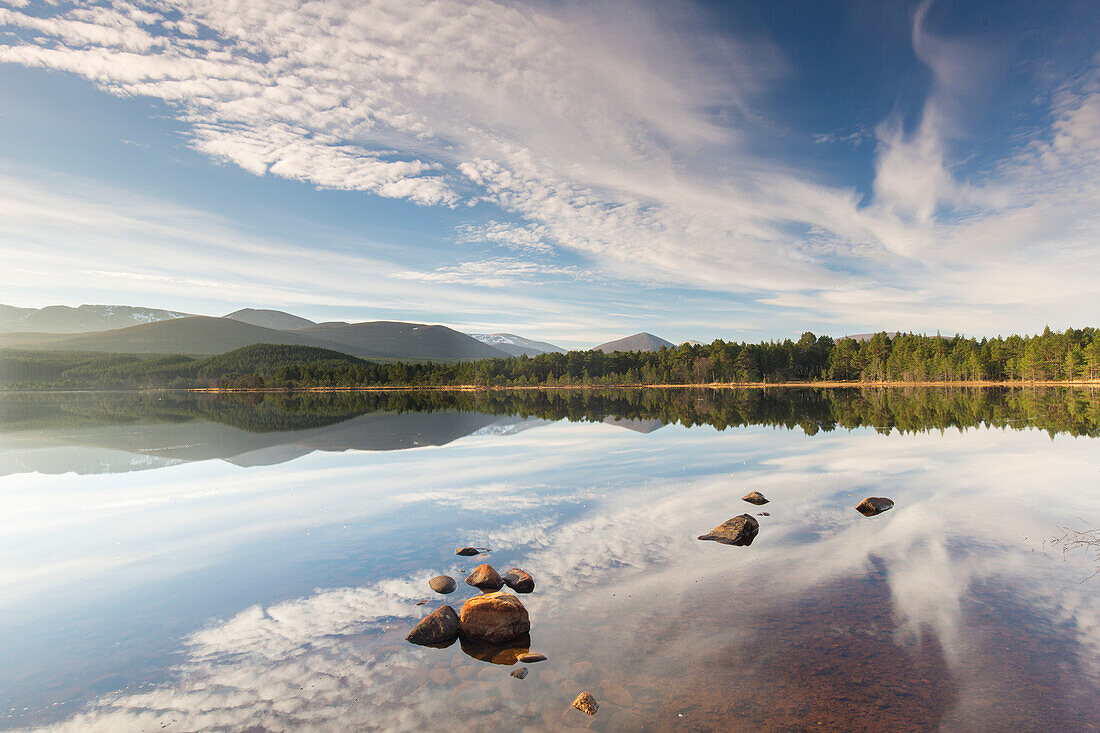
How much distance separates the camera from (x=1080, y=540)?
19344 mm

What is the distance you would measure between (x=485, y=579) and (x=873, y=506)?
61.6 ft

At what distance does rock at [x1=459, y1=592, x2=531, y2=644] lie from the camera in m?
13.1

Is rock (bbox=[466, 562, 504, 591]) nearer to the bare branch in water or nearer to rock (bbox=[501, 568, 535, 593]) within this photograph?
rock (bbox=[501, 568, 535, 593])

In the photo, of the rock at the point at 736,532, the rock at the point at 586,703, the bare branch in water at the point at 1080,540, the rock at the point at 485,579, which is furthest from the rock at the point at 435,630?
the bare branch in water at the point at 1080,540

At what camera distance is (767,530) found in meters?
21.8

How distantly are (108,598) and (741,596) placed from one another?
19.2 meters

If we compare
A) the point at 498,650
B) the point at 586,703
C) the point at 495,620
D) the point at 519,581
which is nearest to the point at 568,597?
the point at 519,581

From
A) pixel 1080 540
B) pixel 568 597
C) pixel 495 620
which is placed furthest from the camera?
pixel 1080 540

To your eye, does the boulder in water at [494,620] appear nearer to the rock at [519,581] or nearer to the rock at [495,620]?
the rock at [495,620]

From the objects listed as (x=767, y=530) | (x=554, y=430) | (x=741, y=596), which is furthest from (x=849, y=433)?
(x=741, y=596)

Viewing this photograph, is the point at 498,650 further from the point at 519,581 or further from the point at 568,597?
the point at 519,581

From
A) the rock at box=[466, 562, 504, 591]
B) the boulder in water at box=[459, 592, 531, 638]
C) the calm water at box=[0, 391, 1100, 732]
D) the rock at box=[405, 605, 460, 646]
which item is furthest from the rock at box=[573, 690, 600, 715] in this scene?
the rock at box=[466, 562, 504, 591]

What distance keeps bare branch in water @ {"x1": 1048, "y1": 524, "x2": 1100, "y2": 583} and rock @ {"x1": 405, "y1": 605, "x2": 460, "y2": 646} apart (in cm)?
2100

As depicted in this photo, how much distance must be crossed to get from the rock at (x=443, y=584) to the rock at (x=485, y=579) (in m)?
0.54
